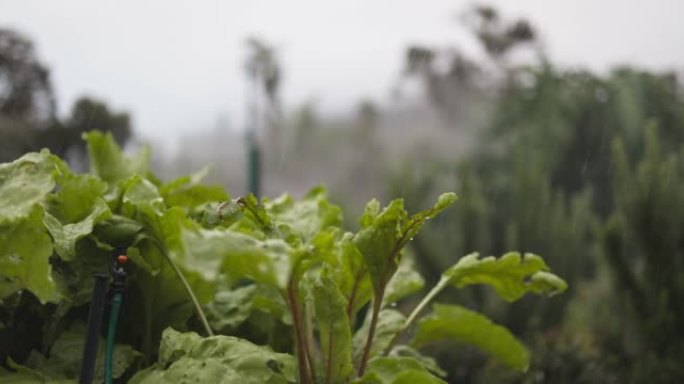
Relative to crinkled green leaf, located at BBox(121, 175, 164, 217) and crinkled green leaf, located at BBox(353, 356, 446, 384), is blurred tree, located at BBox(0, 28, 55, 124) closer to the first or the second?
crinkled green leaf, located at BBox(121, 175, 164, 217)

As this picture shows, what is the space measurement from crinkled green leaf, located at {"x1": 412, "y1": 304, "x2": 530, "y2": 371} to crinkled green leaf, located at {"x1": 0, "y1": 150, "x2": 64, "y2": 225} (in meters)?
0.77

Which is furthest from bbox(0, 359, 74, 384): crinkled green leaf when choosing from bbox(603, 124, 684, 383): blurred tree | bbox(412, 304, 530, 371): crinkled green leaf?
bbox(603, 124, 684, 383): blurred tree

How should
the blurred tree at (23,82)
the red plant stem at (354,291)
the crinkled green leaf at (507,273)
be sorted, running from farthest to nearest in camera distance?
the blurred tree at (23,82) → the crinkled green leaf at (507,273) → the red plant stem at (354,291)

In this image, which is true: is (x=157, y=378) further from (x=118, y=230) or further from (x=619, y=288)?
(x=619, y=288)

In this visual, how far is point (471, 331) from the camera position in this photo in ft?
4.63

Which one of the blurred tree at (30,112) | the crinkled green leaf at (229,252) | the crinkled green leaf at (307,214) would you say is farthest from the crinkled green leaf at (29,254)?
the blurred tree at (30,112)

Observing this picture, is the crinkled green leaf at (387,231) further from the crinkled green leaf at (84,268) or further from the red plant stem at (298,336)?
the crinkled green leaf at (84,268)

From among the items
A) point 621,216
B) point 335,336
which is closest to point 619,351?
point 621,216

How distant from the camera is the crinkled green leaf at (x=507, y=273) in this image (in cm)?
126

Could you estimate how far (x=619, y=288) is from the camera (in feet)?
11.0

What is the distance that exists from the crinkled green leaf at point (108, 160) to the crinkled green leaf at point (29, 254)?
550 millimetres

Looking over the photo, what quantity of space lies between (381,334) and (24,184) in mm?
702

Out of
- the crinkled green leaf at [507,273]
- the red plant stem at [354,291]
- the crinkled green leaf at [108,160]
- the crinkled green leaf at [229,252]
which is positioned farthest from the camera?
the crinkled green leaf at [108,160]

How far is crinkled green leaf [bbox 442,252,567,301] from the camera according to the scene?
4.14 feet
